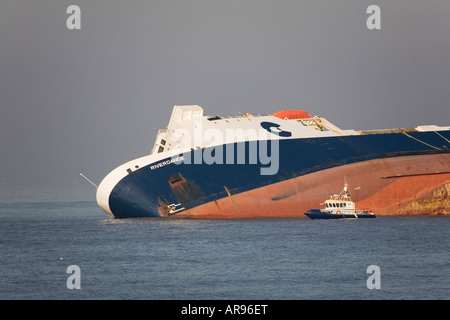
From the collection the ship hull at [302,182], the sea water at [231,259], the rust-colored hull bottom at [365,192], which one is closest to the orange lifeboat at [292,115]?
the ship hull at [302,182]

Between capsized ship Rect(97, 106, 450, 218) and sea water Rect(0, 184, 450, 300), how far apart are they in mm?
1151

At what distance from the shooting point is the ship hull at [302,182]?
172 feet

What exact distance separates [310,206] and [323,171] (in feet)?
8.07

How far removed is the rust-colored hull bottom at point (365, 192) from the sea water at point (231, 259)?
39.5 inches

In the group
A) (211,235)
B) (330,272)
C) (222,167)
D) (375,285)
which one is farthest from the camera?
(222,167)

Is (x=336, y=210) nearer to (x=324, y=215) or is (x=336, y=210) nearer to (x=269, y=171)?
(x=324, y=215)

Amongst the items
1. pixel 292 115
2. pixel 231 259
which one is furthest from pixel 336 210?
pixel 231 259

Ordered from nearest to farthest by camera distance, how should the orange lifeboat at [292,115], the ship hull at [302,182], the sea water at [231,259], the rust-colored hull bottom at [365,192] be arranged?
the sea water at [231,259] < the ship hull at [302,182] < the rust-colored hull bottom at [365,192] < the orange lifeboat at [292,115]

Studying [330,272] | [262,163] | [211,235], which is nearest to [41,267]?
[211,235]

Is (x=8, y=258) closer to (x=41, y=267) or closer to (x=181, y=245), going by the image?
(x=41, y=267)

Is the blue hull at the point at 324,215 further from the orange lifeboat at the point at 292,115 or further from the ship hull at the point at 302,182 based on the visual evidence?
the orange lifeboat at the point at 292,115

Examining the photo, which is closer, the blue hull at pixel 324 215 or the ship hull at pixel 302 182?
the ship hull at pixel 302 182

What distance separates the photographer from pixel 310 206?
55.1 meters
